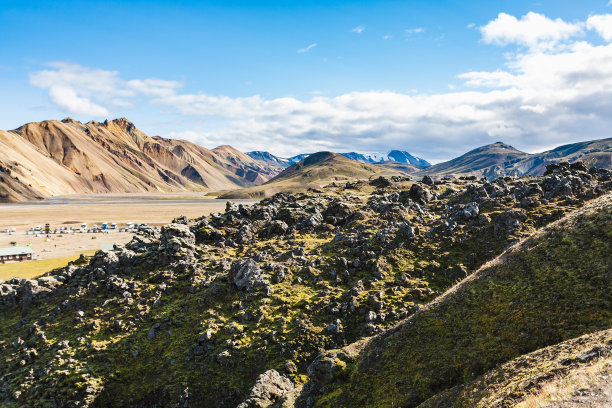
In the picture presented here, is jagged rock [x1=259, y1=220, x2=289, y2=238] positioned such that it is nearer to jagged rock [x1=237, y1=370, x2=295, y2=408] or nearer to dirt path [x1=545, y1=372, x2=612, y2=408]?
jagged rock [x1=237, y1=370, x2=295, y2=408]

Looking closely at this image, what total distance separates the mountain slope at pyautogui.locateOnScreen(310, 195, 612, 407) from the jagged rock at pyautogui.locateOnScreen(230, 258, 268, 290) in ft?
50.6

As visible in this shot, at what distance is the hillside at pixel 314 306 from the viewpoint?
70.4 ft

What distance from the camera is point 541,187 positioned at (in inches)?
1977

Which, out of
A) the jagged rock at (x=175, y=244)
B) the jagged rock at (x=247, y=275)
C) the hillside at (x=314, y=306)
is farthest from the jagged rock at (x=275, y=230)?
the jagged rock at (x=247, y=275)

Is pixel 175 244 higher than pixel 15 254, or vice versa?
pixel 175 244

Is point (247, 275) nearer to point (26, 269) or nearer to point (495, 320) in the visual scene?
point (495, 320)

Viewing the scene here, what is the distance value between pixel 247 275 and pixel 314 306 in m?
8.72

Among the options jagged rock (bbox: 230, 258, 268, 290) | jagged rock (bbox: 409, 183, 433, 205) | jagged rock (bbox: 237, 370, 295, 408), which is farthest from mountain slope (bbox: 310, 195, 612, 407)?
jagged rock (bbox: 409, 183, 433, 205)

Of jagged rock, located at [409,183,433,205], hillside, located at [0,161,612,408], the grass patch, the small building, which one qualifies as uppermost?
jagged rock, located at [409,183,433,205]

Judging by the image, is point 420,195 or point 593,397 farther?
point 420,195

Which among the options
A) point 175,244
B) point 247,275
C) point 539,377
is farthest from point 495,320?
point 175,244

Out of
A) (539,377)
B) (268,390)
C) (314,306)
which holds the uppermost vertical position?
(539,377)

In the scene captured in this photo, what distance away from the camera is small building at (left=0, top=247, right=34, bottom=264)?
107562mm

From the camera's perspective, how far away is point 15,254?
4301 inches
